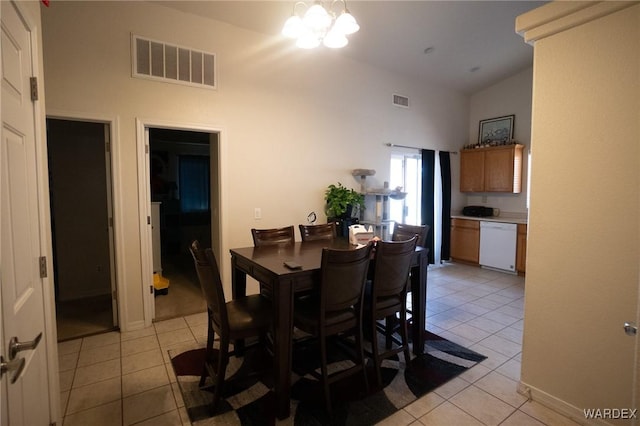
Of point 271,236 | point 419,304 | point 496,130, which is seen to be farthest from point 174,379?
point 496,130

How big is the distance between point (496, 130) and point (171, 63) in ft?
17.9

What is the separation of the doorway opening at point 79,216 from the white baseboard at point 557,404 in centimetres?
399

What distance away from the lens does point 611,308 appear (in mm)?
1827

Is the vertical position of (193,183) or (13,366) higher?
(193,183)

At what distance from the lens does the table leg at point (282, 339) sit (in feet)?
6.40

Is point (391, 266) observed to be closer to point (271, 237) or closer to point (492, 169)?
point (271, 237)

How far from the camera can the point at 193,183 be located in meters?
7.36

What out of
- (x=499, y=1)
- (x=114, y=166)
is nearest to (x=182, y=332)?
(x=114, y=166)

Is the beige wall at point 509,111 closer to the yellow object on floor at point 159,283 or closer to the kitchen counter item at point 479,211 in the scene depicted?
the kitchen counter item at point 479,211

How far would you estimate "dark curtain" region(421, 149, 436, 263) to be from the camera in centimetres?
571

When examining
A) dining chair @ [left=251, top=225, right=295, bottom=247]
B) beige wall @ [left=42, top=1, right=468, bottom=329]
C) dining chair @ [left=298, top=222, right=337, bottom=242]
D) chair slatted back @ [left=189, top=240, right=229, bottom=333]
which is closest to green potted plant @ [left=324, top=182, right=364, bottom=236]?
beige wall @ [left=42, top=1, right=468, bottom=329]

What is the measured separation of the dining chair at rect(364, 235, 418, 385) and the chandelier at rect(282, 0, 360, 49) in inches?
62.7

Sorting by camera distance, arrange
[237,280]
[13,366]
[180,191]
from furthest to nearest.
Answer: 1. [180,191]
2. [237,280]
3. [13,366]

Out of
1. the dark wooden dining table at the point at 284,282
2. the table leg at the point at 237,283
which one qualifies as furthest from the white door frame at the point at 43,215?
the table leg at the point at 237,283
